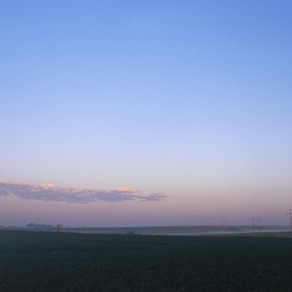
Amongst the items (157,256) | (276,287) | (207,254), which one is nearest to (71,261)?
(157,256)

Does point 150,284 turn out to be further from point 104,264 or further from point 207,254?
point 207,254

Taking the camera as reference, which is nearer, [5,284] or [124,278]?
[5,284]

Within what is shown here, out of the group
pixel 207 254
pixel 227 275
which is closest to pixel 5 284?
pixel 227 275

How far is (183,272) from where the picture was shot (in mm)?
33344

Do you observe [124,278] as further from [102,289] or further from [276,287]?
[276,287]

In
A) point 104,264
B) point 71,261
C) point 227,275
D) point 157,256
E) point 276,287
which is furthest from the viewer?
point 157,256

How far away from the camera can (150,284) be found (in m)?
29.4

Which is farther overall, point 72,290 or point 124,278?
point 124,278

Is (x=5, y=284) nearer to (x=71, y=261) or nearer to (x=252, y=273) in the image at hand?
(x=71, y=261)

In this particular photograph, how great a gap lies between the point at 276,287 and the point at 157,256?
745 inches

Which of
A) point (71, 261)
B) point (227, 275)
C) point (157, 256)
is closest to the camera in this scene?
point (227, 275)

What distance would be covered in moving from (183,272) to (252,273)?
6833 mm

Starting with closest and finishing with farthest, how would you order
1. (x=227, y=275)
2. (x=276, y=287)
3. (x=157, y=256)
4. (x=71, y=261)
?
(x=276, y=287) < (x=227, y=275) < (x=71, y=261) < (x=157, y=256)

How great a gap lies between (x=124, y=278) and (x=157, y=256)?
13357mm
